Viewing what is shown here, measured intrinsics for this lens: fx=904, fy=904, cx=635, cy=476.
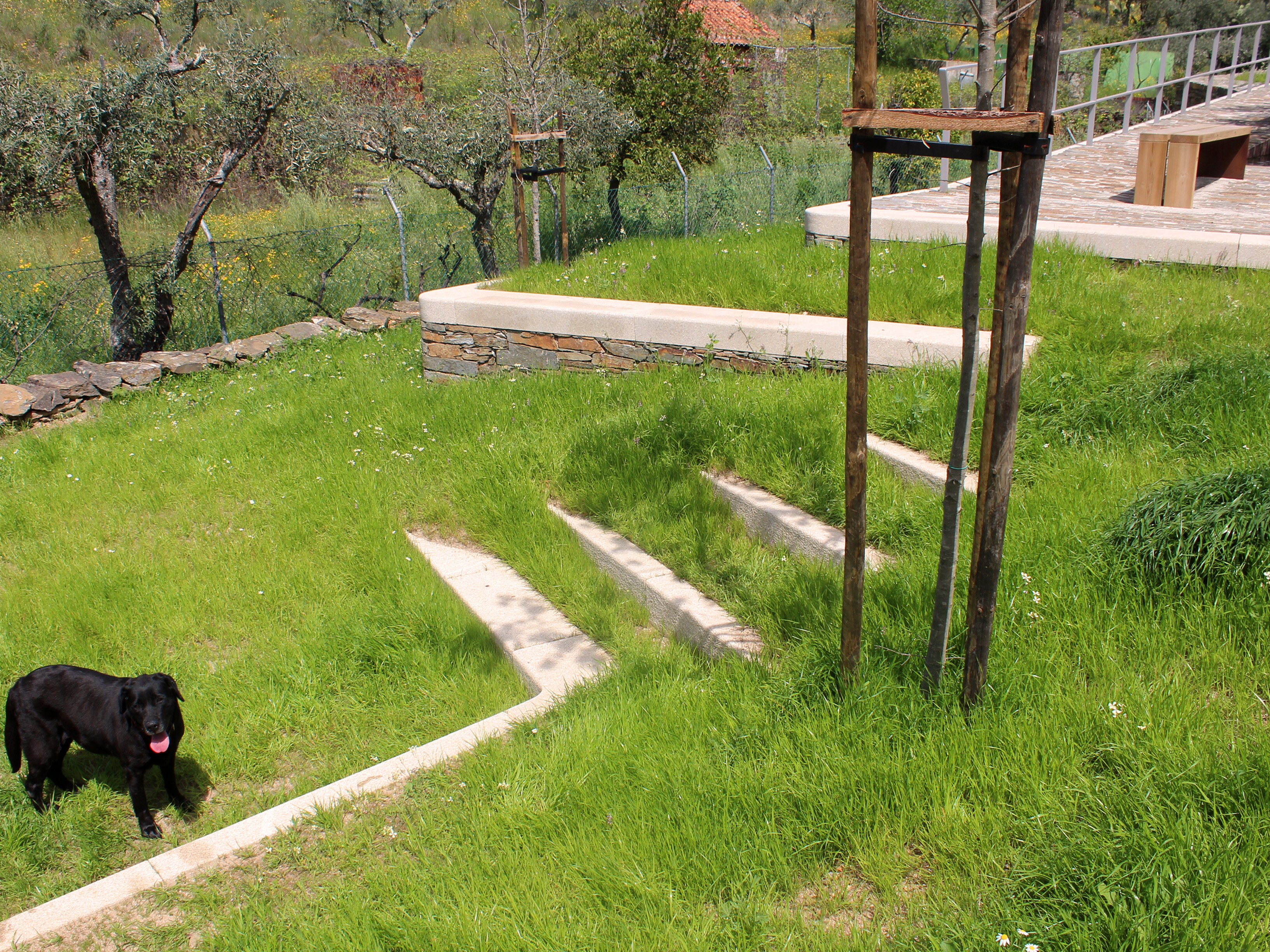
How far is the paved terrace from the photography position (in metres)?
6.35

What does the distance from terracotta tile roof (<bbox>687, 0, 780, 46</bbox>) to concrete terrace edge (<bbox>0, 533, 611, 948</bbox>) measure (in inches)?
921

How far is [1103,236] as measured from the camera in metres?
6.73

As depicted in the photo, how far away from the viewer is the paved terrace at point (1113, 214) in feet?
20.8

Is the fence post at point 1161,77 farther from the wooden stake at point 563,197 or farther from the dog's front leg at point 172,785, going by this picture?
the dog's front leg at point 172,785

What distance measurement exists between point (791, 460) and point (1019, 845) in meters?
2.82

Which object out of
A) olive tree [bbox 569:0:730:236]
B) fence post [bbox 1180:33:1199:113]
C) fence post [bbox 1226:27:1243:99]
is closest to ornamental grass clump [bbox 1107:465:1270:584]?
olive tree [bbox 569:0:730:236]

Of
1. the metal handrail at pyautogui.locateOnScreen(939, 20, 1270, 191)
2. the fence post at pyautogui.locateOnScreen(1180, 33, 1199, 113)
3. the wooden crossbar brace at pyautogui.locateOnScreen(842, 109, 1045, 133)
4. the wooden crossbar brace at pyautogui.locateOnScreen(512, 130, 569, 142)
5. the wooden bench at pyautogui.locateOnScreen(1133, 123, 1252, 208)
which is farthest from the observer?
the fence post at pyautogui.locateOnScreen(1180, 33, 1199, 113)

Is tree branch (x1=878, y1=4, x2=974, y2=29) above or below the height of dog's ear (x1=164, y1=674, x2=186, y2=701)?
above

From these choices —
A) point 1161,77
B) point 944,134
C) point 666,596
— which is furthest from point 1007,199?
point 1161,77

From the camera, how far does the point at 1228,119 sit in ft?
47.8

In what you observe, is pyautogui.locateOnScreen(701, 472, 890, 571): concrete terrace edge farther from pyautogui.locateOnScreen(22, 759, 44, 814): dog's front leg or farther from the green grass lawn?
pyautogui.locateOnScreen(22, 759, 44, 814): dog's front leg

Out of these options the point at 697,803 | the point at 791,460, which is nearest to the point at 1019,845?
the point at 697,803

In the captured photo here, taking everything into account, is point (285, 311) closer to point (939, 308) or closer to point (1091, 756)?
point (939, 308)

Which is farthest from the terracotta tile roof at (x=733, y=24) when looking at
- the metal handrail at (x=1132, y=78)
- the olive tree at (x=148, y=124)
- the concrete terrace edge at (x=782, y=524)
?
the concrete terrace edge at (x=782, y=524)
